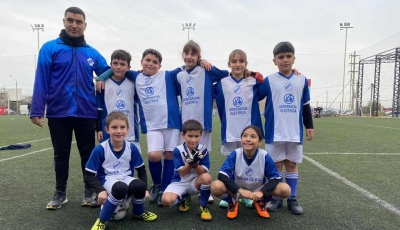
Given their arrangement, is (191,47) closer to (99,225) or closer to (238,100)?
(238,100)

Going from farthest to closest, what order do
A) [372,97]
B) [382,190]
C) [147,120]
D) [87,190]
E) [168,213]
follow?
[372,97] → [382,190] → [147,120] → [87,190] → [168,213]

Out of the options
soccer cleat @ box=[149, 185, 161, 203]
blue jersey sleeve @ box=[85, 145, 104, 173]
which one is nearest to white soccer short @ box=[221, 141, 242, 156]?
soccer cleat @ box=[149, 185, 161, 203]

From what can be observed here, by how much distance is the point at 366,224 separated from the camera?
2.97 m

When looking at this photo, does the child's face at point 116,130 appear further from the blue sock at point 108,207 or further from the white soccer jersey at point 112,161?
the blue sock at point 108,207

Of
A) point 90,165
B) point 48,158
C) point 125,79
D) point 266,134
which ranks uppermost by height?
point 125,79

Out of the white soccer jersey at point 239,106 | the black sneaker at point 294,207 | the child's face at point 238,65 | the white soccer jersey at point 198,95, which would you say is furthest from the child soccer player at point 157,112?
the black sneaker at point 294,207

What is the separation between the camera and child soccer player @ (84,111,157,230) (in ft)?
9.30

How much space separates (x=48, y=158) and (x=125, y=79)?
3544 millimetres

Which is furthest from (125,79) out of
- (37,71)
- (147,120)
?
(37,71)

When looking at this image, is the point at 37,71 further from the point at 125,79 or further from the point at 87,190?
the point at 87,190

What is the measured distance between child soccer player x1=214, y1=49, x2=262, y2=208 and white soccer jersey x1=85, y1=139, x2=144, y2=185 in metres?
1.11

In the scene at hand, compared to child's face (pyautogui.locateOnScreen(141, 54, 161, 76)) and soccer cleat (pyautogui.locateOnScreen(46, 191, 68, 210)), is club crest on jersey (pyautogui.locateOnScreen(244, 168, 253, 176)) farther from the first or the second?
soccer cleat (pyautogui.locateOnScreen(46, 191, 68, 210))

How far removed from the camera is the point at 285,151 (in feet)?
11.9

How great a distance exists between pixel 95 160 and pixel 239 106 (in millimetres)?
1632
